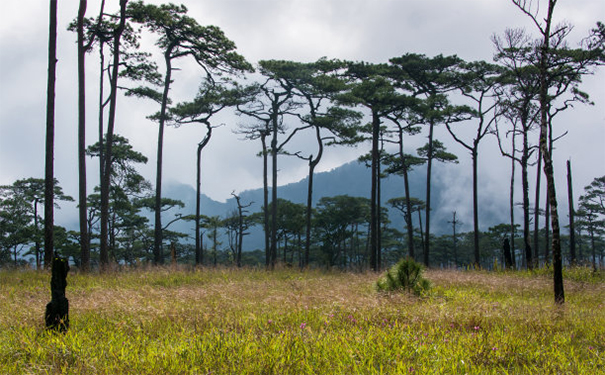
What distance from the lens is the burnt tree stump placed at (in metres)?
4.94

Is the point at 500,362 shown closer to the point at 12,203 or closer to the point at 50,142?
the point at 50,142

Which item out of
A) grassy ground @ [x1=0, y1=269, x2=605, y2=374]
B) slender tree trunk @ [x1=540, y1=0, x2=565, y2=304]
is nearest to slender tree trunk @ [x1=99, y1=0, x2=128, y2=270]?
grassy ground @ [x1=0, y1=269, x2=605, y2=374]

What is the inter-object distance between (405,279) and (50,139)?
10.2 metres

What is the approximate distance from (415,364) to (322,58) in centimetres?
2189

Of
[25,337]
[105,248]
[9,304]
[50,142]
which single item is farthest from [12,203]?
[25,337]

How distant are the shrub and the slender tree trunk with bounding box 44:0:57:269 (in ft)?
29.5

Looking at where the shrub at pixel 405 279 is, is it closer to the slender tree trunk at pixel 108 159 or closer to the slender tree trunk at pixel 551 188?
the slender tree trunk at pixel 551 188

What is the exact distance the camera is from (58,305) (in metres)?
5.05

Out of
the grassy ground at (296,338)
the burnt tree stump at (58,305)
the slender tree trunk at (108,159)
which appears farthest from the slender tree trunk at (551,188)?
the slender tree trunk at (108,159)

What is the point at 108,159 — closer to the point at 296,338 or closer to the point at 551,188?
the point at 296,338

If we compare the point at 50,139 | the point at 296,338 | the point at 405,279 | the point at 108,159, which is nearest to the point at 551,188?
the point at 405,279

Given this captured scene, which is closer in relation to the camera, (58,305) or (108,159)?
(58,305)

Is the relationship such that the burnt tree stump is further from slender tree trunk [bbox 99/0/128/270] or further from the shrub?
slender tree trunk [bbox 99/0/128/270]

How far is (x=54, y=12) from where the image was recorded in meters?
12.4
